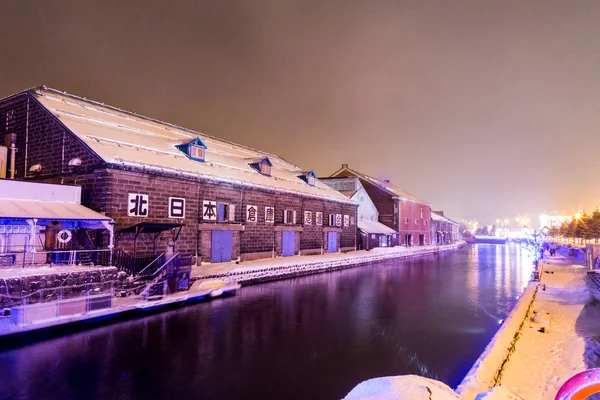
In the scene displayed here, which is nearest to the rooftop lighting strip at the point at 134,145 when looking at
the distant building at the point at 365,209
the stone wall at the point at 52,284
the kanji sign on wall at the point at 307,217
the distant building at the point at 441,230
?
the stone wall at the point at 52,284

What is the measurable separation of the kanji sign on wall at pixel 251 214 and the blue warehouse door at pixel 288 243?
16.1ft

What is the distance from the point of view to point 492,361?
31.0 feet

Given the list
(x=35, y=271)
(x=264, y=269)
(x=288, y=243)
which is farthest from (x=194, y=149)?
(x=35, y=271)

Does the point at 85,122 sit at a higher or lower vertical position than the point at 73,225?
higher

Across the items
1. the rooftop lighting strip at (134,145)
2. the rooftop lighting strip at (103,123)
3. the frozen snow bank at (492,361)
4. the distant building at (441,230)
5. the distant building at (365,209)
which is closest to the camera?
the frozen snow bank at (492,361)

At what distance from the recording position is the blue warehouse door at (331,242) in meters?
→ 45.2

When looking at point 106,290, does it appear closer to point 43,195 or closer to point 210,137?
point 43,195

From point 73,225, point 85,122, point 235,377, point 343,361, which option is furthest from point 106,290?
point 85,122

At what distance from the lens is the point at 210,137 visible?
41000 mm

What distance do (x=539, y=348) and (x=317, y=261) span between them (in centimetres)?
2342

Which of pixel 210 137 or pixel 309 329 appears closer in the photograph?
pixel 309 329

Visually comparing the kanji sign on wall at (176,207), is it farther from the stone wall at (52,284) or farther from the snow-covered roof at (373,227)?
the snow-covered roof at (373,227)

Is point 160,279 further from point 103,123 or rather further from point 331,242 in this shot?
point 331,242

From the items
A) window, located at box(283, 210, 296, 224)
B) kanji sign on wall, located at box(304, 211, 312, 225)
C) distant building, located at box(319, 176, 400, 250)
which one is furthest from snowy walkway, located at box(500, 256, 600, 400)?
distant building, located at box(319, 176, 400, 250)
